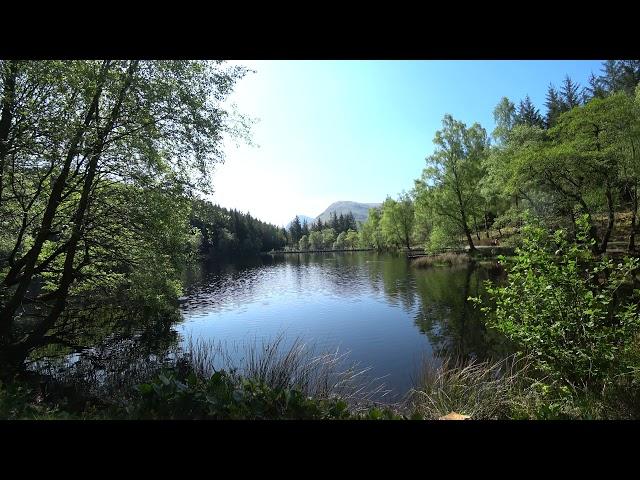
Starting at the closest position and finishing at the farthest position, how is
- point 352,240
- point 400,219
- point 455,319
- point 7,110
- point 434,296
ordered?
1. point 7,110
2. point 455,319
3. point 434,296
4. point 400,219
5. point 352,240

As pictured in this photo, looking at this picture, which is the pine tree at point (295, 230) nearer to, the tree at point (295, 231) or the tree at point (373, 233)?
the tree at point (295, 231)

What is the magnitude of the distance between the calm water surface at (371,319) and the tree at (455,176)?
33.3ft

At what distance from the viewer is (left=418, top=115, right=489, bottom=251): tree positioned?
40031 millimetres

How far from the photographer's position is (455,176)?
40.1m

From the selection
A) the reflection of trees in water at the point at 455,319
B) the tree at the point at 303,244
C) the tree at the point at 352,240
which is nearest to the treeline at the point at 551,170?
the reflection of trees in water at the point at 455,319

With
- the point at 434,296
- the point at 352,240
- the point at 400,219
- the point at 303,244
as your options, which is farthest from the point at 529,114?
the point at 303,244

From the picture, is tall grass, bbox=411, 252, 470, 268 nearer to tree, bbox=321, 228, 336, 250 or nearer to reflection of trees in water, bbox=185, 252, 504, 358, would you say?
reflection of trees in water, bbox=185, 252, 504, 358

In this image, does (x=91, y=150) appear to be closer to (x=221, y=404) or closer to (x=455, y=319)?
(x=221, y=404)

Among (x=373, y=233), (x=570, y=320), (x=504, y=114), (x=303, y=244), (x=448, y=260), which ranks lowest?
(x=448, y=260)

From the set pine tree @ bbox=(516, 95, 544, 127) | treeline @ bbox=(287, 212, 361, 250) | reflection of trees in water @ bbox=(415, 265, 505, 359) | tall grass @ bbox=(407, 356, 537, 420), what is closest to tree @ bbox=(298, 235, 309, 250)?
treeline @ bbox=(287, 212, 361, 250)

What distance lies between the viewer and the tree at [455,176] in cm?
4003

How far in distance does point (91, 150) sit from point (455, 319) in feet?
48.3
